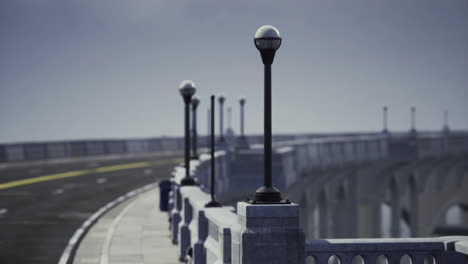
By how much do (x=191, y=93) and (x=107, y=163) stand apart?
118 feet

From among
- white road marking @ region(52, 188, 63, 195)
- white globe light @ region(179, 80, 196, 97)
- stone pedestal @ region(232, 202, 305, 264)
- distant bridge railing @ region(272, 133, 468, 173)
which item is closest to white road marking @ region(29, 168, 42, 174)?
white road marking @ region(52, 188, 63, 195)

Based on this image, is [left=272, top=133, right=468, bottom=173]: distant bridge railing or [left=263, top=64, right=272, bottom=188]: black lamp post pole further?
[left=272, top=133, right=468, bottom=173]: distant bridge railing

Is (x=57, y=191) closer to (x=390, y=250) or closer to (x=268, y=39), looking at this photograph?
(x=268, y=39)

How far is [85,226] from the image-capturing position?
24.4 m

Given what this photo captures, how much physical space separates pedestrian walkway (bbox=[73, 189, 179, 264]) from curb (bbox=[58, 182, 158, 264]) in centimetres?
15

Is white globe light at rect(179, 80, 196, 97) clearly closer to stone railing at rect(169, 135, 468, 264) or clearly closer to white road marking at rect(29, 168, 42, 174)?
stone railing at rect(169, 135, 468, 264)

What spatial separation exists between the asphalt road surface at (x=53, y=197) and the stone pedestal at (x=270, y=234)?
865 cm

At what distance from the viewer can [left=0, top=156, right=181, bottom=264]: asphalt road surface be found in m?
20.9

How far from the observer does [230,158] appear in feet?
129

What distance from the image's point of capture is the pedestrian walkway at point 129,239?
18.3m

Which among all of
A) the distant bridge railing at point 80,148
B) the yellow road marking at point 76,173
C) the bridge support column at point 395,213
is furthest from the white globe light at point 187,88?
the bridge support column at point 395,213

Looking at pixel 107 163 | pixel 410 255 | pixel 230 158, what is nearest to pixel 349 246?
pixel 410 255

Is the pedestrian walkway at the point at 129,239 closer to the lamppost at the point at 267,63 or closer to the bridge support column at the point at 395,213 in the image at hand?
the lamppost at the point at 267,63

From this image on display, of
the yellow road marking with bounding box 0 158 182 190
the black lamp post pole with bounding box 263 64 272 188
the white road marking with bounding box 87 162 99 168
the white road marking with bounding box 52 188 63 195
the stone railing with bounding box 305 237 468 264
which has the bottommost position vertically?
the white road marking with bounding box 52 188 63 195
